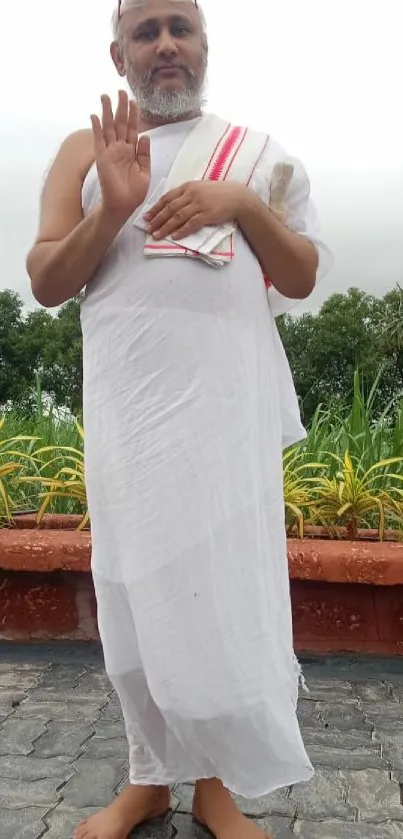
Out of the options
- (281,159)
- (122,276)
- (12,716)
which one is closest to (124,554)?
(122,276)

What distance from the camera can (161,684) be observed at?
4.64 feet

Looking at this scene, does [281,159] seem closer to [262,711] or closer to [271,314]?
[271,314]

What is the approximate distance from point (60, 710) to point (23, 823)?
0.75m

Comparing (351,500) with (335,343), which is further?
(335,343)

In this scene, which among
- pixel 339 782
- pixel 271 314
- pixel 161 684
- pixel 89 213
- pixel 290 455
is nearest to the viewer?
pixel 161 684

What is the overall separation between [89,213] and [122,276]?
145 millimetres

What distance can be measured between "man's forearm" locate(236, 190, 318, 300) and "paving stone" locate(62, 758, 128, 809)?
3.98 feet

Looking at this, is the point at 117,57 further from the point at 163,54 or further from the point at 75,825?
the point at 75,825

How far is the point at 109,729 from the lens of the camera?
229cm

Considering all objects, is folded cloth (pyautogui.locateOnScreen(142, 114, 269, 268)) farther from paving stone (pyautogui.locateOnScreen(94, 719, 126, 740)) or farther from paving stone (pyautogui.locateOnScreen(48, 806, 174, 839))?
paving stone (pyautogui.locateOnScreen(94, 719, 126, 740))

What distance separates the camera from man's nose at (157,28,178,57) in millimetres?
1523

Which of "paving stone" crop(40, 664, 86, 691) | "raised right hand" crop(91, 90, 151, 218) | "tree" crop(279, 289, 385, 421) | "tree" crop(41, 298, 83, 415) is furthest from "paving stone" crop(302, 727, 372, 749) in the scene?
"tree" crop(279, 289, 385, 421)

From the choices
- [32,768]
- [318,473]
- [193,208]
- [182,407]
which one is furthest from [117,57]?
[318,473]

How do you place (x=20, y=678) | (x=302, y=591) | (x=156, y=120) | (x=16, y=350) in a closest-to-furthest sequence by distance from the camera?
(x=156, y=120)
(x=20, y=678)
(x=302, y=591)
(x=16, y=350)
